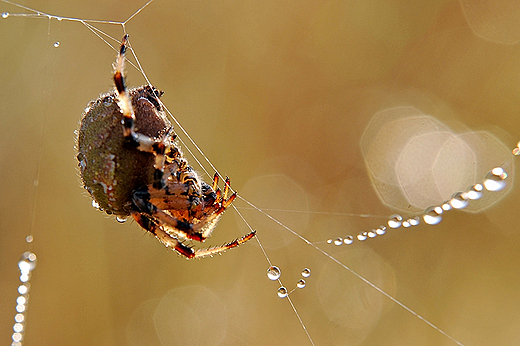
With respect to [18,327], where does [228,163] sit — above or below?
above

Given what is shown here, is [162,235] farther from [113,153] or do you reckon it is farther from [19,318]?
[19,318]

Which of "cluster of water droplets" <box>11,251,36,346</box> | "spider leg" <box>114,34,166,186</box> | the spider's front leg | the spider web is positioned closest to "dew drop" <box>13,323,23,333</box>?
"cluster of water droplets" <box>11,251,36,346</box>

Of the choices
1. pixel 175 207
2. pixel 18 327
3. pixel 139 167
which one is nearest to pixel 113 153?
pixel 139 167

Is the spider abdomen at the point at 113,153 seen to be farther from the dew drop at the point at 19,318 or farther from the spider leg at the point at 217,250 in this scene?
the dew drop at the point at 19,318

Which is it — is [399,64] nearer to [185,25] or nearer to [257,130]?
[257,130]

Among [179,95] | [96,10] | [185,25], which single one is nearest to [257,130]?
[179,95]

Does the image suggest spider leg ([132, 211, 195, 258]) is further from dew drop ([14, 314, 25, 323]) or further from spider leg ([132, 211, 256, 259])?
dew drop ([14, 314, 25, 323])

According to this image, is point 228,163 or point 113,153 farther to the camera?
point 228,163

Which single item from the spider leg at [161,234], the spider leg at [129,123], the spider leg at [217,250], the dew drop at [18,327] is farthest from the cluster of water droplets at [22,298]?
the spider leg at [129,123]

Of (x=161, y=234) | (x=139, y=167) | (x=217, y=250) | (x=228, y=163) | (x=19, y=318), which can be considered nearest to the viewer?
(x=139, y=167)
